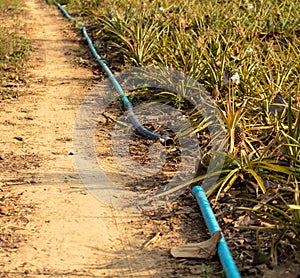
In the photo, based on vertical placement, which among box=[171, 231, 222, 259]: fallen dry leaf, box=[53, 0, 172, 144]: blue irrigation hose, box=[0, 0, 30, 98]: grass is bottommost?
box=[0, 0, 30, 98]: grass

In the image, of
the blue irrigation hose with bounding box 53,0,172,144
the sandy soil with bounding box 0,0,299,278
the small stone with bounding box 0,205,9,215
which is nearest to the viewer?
the sandy soil with bounding box 0,0,299,278

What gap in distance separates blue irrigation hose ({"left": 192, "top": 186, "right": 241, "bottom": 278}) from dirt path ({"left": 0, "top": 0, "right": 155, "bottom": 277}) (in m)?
0.46

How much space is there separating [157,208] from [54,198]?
76cm

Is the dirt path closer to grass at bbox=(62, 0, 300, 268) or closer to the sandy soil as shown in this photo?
the sandy soil

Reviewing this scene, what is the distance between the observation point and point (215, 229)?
12.3 feet

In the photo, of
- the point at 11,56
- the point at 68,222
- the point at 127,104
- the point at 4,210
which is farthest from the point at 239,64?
the point at 11,56

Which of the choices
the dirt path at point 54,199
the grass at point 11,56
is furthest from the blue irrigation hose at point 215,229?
the grass at point 11,56

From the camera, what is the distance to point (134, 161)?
16.7 feet

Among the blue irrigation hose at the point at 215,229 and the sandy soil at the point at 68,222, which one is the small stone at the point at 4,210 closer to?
the sandy soil at the point at 68,222

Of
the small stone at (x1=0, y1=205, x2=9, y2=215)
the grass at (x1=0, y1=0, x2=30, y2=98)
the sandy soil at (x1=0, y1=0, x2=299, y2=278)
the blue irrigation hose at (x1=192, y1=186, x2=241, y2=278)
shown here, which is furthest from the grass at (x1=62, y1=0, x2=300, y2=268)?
the small stone at (x1=0, y1=205, x2=9, y2=215)

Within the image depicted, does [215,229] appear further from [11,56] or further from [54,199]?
[11,56]

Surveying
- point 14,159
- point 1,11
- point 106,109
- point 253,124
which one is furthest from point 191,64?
point 1,11

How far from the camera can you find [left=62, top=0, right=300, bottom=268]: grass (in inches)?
169

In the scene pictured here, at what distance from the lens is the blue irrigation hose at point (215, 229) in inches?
130
